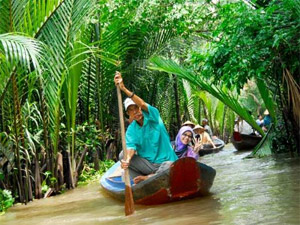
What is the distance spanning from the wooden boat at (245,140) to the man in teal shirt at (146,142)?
850 cm

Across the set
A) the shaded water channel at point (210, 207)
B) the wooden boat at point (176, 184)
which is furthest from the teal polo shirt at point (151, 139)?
the shaded water channel at point (210, 207)

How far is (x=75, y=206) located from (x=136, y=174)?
1.00 meters

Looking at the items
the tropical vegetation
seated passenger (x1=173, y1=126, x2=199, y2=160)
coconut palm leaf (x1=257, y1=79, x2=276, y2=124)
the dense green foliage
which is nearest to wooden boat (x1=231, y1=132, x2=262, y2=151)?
the tropical vegetation

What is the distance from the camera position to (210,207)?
5.44m

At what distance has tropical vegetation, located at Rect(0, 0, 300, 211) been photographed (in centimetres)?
627

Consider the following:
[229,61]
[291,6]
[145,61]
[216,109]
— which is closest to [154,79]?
[145,61]

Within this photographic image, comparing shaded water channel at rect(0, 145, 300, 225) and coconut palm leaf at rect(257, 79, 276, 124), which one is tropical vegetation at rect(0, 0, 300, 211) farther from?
shaded water channel at rect(0, 145, 300, 225)

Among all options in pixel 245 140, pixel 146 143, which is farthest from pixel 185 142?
pixel 245 140

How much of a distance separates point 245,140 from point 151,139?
8.77 m

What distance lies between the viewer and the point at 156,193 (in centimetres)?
598

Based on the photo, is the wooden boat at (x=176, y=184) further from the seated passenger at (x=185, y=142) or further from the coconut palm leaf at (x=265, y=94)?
the coconut palm leaf at (x=265, y=94)

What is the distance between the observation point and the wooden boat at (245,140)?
47.8ft

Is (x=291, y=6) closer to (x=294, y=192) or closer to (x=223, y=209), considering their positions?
(x=294, y=192)

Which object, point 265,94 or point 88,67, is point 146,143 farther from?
point 265,94
